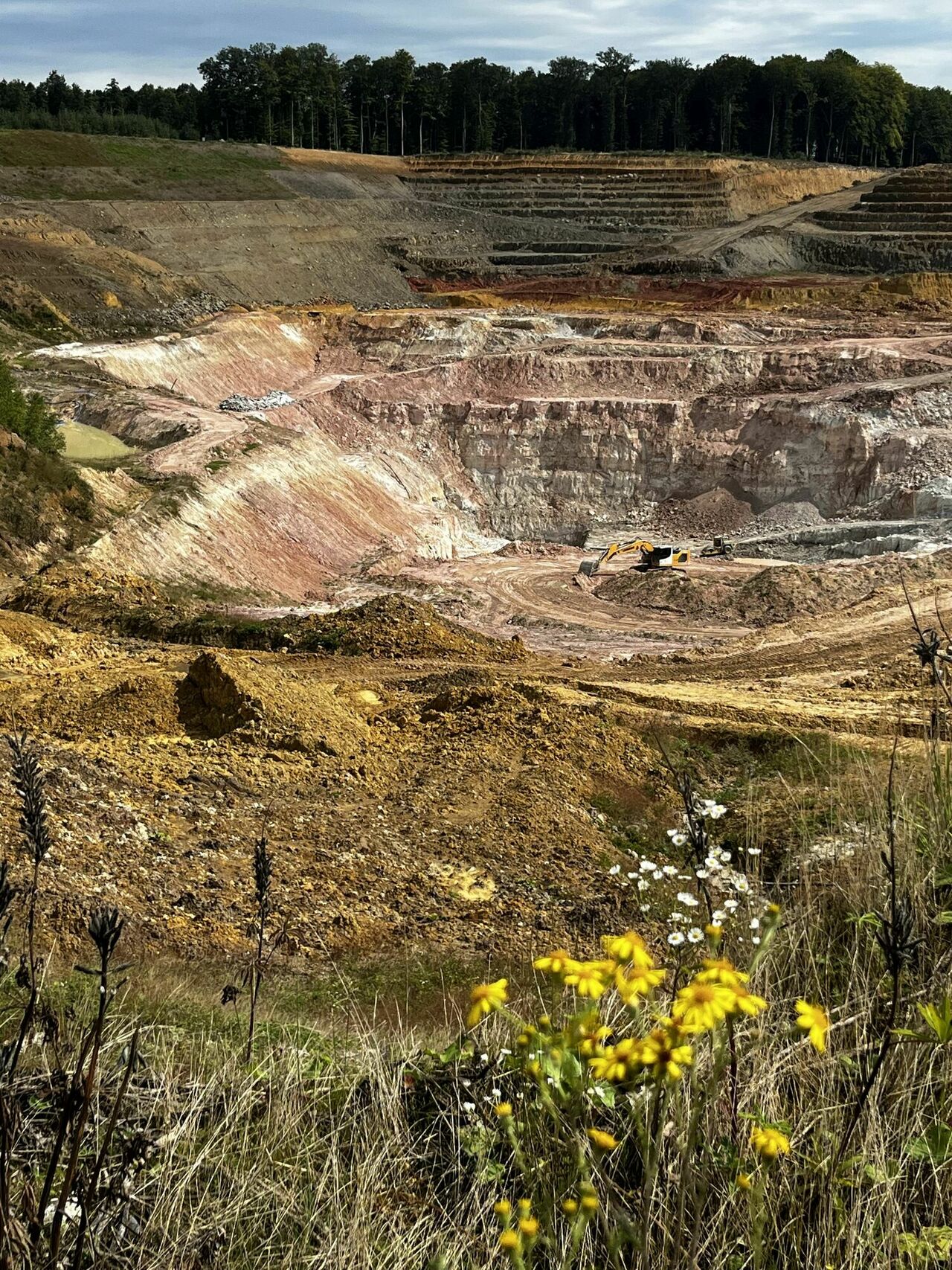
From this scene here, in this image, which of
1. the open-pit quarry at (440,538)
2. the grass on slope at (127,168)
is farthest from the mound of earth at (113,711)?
the grass on slope at (127,168)

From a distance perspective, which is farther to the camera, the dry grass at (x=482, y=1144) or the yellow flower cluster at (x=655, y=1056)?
the dry grass at (x=482, y=1144)

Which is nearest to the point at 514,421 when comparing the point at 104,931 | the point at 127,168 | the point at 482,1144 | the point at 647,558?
the point at 647,558

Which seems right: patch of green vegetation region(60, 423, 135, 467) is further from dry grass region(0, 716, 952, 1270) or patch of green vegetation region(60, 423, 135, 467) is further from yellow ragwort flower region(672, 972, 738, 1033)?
yellow ragwort flower region(672, 972, 738, 1033)

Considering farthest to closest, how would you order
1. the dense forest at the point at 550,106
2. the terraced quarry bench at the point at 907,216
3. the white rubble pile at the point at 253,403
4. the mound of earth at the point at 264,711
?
the dense forest at the point at 550,106, the terraced quarry bench at the point at 907,216, the white rubble pile at the point at 253,403, the mound of earth at the point at 264,711

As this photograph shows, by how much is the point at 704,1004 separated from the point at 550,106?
12395cm

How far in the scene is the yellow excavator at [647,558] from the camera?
110 ft

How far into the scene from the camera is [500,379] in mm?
44625

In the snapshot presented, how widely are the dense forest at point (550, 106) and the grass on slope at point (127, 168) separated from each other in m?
23.3

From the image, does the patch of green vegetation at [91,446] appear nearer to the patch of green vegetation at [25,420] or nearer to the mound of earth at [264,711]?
the patch of green vegetation at [25,420]

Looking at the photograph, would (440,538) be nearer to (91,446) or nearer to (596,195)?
(91,446)

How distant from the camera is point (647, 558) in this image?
33.7m

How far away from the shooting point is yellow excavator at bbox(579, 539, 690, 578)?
110 ft

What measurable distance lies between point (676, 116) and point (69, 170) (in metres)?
63.1

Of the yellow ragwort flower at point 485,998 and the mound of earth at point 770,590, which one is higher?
the yellow ragwort flower at point 485,998
